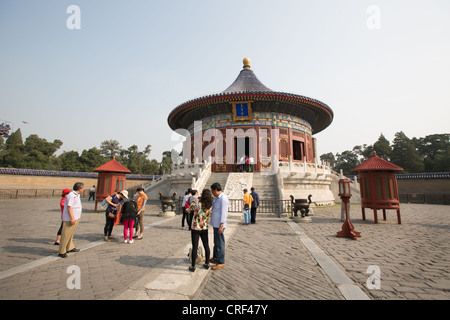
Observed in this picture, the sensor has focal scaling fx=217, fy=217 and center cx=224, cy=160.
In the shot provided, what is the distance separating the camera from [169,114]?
2112 cm

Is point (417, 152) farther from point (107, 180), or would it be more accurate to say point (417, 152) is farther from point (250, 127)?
point (107, 180)

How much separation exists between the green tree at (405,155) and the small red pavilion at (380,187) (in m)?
32.4

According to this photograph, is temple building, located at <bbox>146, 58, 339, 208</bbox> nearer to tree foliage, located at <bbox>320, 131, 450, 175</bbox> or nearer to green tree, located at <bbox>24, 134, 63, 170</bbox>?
tree foliage, located at <bbox>320, 131, 450, 175</bbox>

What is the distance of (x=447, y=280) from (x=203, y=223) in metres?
3.73

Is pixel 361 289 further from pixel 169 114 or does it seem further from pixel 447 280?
pixel 169 114

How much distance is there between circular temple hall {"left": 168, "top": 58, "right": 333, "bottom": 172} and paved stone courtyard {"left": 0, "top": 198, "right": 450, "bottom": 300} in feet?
38.1

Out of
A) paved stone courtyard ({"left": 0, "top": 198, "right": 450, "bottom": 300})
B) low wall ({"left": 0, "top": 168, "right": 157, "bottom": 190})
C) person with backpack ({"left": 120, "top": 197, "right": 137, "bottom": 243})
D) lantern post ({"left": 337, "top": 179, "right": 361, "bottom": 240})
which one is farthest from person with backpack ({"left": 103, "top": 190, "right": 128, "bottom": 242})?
low wall ({"left": 0, "top": 168, "right": 157, "bottom": 190})

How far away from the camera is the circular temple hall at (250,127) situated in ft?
57.8

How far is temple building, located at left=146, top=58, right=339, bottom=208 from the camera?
52.0 ft

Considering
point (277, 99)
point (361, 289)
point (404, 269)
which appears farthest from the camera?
point (277, 99)

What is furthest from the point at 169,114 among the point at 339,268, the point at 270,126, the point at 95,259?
the point at 339,268

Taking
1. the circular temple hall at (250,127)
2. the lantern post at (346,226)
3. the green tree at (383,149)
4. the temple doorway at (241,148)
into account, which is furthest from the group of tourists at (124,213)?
the green tree at (383,149)

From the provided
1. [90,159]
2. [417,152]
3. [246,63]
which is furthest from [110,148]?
[417,152]
